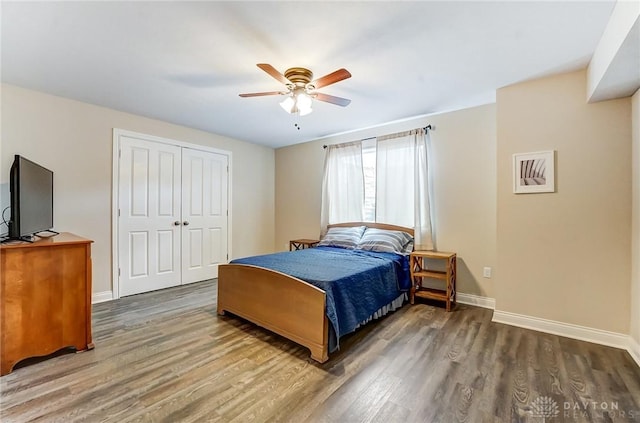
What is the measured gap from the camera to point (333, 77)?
2154 mm

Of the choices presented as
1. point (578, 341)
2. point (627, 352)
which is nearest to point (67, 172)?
point (578, 341)

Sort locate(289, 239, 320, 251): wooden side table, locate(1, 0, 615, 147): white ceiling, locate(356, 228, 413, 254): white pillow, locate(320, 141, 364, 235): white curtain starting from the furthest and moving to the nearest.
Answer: locate(289, 239, 320, 251): wooden side table
locate(320, 141, 364, 235): white curtain
locate(356, 228, 413, 254): white pillow
locate(1, 0, 615, 147): white ceiling

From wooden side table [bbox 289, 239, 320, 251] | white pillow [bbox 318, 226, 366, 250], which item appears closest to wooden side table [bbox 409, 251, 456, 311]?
white pillow [bbox 318, 226, 366, 250]

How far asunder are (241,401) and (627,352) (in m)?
3.02

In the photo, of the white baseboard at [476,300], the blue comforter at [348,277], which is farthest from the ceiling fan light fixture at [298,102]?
the white baseboard at [476,300]

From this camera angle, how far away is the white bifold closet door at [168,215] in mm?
3727

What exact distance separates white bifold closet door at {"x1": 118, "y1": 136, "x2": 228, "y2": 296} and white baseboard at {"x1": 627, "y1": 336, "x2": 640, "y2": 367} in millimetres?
4949

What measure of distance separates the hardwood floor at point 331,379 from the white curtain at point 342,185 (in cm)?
215

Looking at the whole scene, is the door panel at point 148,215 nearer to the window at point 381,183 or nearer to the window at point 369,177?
Result: the window at point 381,183

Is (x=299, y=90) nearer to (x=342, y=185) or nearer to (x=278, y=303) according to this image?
(x=278, y=303)

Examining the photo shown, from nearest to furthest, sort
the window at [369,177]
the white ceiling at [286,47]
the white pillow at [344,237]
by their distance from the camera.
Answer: the white ceiling at [286,47] < the white pillow at [344,237] < the window at [369,177]

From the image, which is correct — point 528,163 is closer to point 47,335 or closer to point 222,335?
point 222,335

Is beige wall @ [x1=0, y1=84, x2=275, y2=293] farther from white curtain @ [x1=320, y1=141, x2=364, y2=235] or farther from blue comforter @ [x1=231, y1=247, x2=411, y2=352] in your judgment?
white curtain @ [x1=320, y1=141, x2=364, y2=235]

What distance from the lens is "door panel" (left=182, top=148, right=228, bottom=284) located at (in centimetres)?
434
